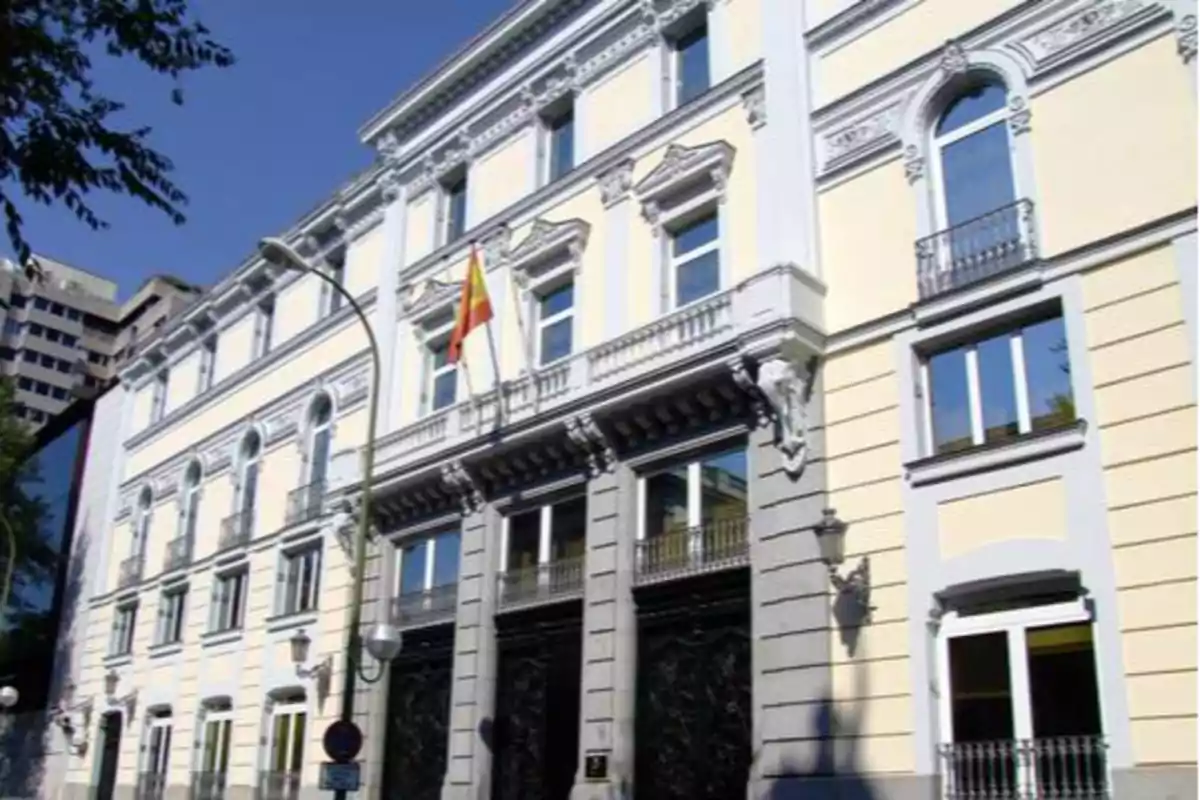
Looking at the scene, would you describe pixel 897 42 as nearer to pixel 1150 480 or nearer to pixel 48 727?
pixel 1150 480

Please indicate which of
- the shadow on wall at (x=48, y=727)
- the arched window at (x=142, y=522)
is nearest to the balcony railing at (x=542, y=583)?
the arched window at (x=142, y=522)

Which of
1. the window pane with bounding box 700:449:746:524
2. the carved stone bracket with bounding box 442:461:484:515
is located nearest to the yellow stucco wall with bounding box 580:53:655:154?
the carved stone bracket with bounding box 442:461:484:515

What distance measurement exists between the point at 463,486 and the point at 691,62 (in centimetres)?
810

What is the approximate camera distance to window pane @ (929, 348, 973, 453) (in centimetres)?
1430

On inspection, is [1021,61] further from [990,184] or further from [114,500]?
[114,500]

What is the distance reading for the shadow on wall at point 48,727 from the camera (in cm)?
3334

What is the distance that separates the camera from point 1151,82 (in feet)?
44.5

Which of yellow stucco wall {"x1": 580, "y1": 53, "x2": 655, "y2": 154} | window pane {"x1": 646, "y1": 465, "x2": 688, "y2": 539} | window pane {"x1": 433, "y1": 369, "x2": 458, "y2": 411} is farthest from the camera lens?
window pane {"x1": 433, "y1": 369, "x2": 458, "y2": 411}

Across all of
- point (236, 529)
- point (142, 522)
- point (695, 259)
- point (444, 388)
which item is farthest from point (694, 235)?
point (142, 522)

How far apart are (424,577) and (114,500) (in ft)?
57.9

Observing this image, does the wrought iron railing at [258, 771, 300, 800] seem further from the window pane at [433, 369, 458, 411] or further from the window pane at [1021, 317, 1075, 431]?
the window pane at [1021, 317, 1075, 431]

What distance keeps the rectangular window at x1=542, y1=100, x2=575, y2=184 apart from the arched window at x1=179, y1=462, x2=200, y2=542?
14562mm

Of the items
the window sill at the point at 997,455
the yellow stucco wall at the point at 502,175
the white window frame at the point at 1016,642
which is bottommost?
the white window frame at the point at 1016,642

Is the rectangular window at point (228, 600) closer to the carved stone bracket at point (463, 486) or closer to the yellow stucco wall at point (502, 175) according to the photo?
the carved stone bracket at point (463, 486)
